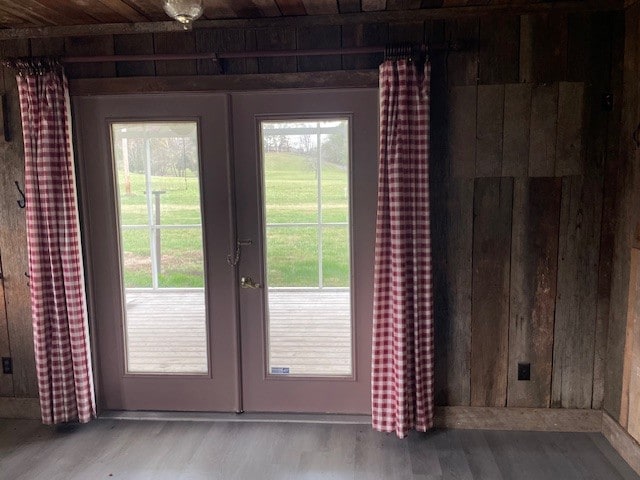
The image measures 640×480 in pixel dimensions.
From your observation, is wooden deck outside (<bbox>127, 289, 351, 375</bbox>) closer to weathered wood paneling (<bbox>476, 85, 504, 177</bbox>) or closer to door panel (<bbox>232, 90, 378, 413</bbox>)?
door panel (<bbox>232, 90, 378, 413</bbox>)

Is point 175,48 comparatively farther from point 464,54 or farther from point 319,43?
point 464,54

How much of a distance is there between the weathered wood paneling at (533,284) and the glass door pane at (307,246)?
3.10 ft

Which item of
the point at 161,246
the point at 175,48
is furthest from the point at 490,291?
the point at 175,48

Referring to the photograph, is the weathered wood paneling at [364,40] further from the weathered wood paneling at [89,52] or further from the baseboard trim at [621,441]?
the baseboard trim at [621,441]

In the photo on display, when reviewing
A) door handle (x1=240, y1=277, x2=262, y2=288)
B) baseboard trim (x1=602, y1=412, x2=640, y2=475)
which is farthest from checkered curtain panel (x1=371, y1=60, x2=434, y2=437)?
baseboard trim (x1=602, y1=412, x2=640, y2=475)

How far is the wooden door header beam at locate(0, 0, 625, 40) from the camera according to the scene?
2.41m

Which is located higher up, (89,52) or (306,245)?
(89,52)

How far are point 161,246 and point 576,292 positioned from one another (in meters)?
2.42

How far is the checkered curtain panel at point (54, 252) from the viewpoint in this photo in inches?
102

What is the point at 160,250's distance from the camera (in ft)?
9.18

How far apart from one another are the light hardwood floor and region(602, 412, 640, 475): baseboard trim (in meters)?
0.03

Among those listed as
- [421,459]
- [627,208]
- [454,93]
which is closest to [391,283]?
[421,459]

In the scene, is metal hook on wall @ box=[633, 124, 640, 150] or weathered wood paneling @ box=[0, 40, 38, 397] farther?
weathered wood paneling @ box=[0, 40, 38, 397]

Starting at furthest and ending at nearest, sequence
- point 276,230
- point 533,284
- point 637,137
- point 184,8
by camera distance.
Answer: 1. point 276,230
2. point 533,284
3. point 637,137
4. point 184,8
